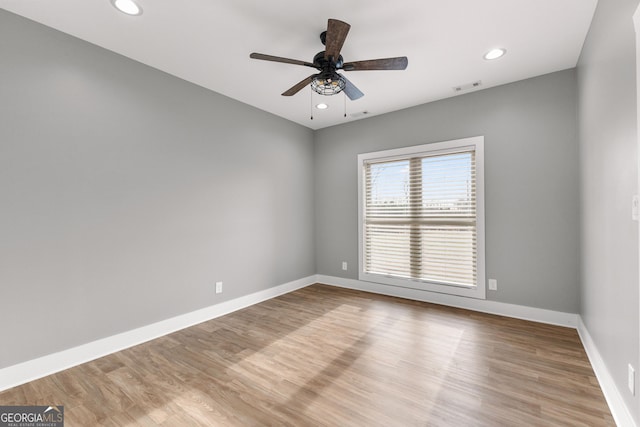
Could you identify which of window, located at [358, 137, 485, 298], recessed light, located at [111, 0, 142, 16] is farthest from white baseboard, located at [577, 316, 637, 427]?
recessed light, located at [111, 0, 142, 16]

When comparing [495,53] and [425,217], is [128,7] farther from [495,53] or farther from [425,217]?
[425,217]

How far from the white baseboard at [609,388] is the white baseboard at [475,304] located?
50 centimetres

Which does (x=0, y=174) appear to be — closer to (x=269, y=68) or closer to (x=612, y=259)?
(x=269, y=68)

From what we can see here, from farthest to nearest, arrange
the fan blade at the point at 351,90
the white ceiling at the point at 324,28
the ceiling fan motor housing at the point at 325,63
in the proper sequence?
the fan blade at the point at 351,90 < the ceiling fan motor housing at the point at 325,63 < the white ceiling at the point at 324,28

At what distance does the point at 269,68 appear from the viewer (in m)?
2.82

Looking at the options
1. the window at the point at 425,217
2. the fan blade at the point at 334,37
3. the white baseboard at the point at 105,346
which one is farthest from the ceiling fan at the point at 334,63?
the white baseboard at the point at 105,346

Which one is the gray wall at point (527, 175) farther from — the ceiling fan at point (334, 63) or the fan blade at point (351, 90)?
the ceiling fan at point (334, 63)

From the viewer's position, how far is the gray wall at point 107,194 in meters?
2.06

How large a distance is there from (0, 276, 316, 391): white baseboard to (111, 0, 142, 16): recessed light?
8.85 ft

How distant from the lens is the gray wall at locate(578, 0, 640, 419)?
142cm

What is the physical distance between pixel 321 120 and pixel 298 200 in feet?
4.47

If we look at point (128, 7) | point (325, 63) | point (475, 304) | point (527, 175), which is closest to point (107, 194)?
point (128, 7)

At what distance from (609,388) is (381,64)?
2686 mm

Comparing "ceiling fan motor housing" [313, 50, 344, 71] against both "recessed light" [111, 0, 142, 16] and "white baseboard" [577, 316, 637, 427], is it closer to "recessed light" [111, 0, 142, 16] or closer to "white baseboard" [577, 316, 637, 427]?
"recessed light" [111, 0, 142, 16]
